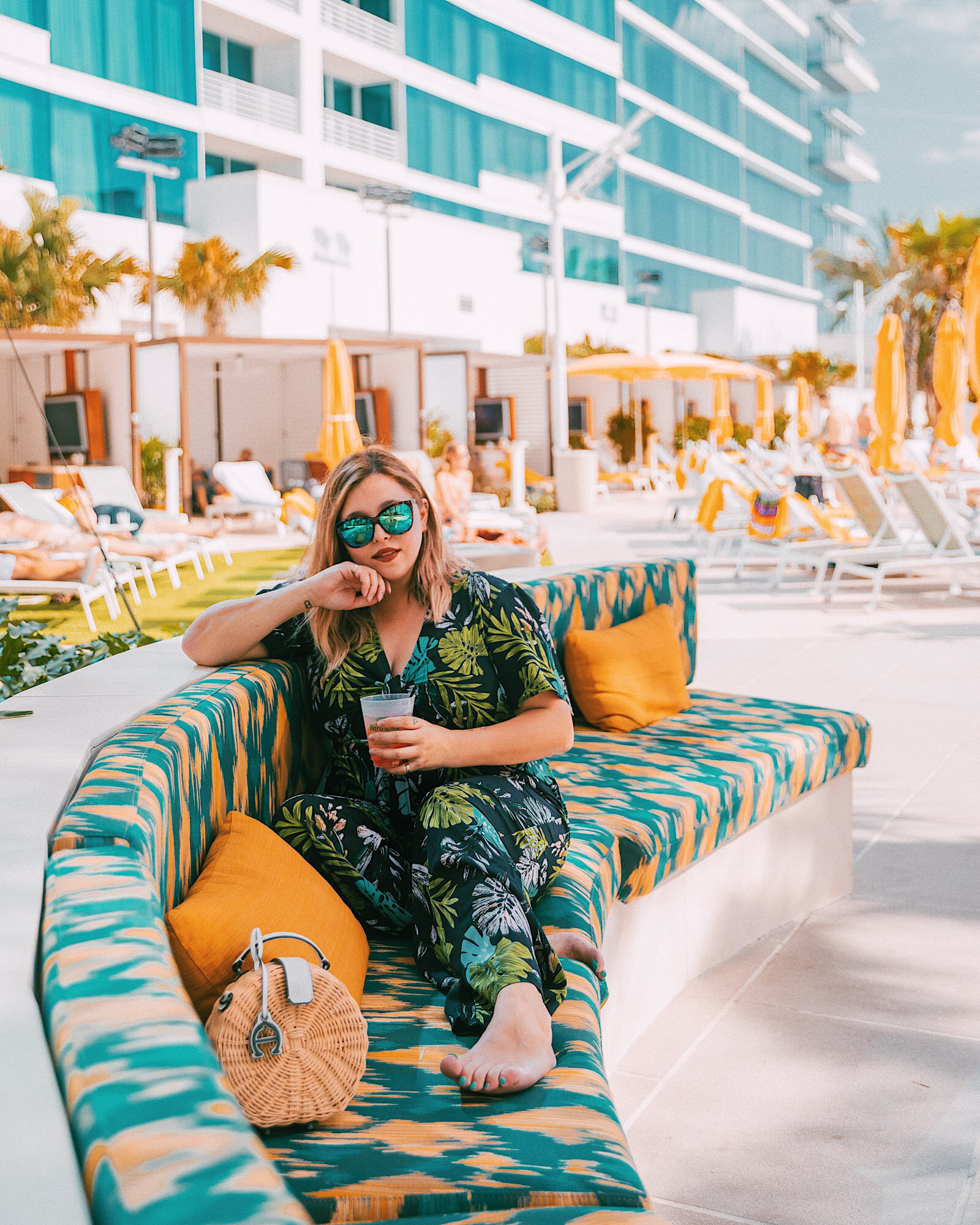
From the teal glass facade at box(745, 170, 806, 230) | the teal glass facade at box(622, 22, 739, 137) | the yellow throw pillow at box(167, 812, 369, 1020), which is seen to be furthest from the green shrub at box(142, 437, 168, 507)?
the teal glass facade at box(745, 170, 806, 230)

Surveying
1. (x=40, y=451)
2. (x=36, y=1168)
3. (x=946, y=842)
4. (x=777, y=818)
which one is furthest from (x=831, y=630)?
(x=40, y=451)

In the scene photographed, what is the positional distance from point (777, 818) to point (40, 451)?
17.2m

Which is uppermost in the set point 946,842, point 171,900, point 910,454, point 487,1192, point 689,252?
point 689,252

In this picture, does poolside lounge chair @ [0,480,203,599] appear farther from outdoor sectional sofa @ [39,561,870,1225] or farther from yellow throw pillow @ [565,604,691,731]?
outdoor sectional sofa @ [39,561,870,1225]

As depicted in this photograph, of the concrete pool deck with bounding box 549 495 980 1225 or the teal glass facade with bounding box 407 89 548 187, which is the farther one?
the teal glass facade with bounding box 407 89 548 187

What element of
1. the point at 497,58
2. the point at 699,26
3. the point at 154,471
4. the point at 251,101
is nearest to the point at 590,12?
the point at 497,58

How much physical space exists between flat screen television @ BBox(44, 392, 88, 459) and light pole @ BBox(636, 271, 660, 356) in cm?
1560

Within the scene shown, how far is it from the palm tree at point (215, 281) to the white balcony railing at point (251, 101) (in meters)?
6.03

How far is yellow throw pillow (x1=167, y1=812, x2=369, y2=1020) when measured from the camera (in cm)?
188

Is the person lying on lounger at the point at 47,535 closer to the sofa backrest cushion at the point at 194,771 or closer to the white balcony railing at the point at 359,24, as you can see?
the sofa backrest cushion at the point at 194,771

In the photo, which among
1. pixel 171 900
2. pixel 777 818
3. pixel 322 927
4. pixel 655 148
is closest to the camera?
pixel 171 900

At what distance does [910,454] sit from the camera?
62.1 feet

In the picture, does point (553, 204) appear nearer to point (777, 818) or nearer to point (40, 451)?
point (40, 451)

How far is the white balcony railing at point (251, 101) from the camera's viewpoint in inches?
1063
